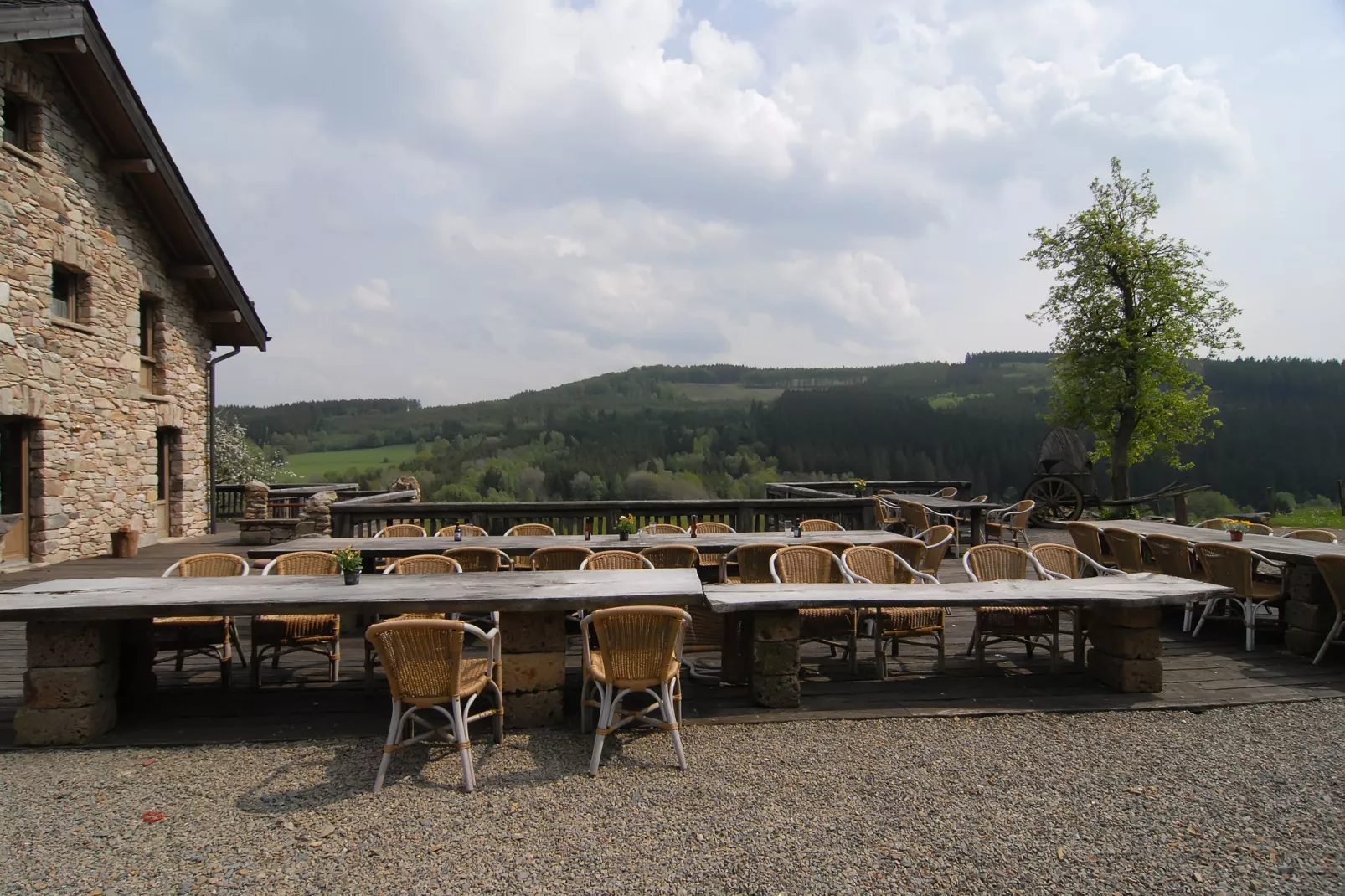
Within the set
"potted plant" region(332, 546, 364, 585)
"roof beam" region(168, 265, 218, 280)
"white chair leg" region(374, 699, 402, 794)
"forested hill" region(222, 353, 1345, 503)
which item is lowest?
"white chair leg" region(374, 699, 402, 794)

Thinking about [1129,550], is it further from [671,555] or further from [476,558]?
[476,558]

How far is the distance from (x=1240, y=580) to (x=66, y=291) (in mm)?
13864

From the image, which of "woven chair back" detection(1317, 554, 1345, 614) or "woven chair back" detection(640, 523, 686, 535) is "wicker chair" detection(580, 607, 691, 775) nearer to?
"woven chair back" detection(640, 523, 686, 535)

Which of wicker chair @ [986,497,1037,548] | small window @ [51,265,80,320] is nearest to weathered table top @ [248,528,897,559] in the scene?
wicker chair @ [986,497,1037,548]

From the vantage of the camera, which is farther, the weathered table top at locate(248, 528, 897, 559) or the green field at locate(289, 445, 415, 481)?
the green field at locate(289, 445, 415, 481)

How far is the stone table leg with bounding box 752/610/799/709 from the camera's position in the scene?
13.4 feet

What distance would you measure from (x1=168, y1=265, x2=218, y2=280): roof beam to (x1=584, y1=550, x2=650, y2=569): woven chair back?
11099mm

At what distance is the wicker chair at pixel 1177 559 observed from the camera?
5.90 metres

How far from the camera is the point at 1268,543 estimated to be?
595cm

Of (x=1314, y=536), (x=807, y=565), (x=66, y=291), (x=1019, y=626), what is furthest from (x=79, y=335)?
(x=1314, y=536)

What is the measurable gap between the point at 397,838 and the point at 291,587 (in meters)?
1.90

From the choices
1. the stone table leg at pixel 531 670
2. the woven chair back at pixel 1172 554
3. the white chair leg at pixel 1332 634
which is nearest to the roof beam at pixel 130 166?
the stone table leg at pixel 531 670

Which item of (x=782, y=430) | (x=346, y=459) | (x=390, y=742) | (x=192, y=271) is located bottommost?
(x=390, y=742)

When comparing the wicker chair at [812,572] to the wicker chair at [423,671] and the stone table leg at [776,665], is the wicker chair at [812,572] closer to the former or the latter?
the stone table leg at [776,665]
